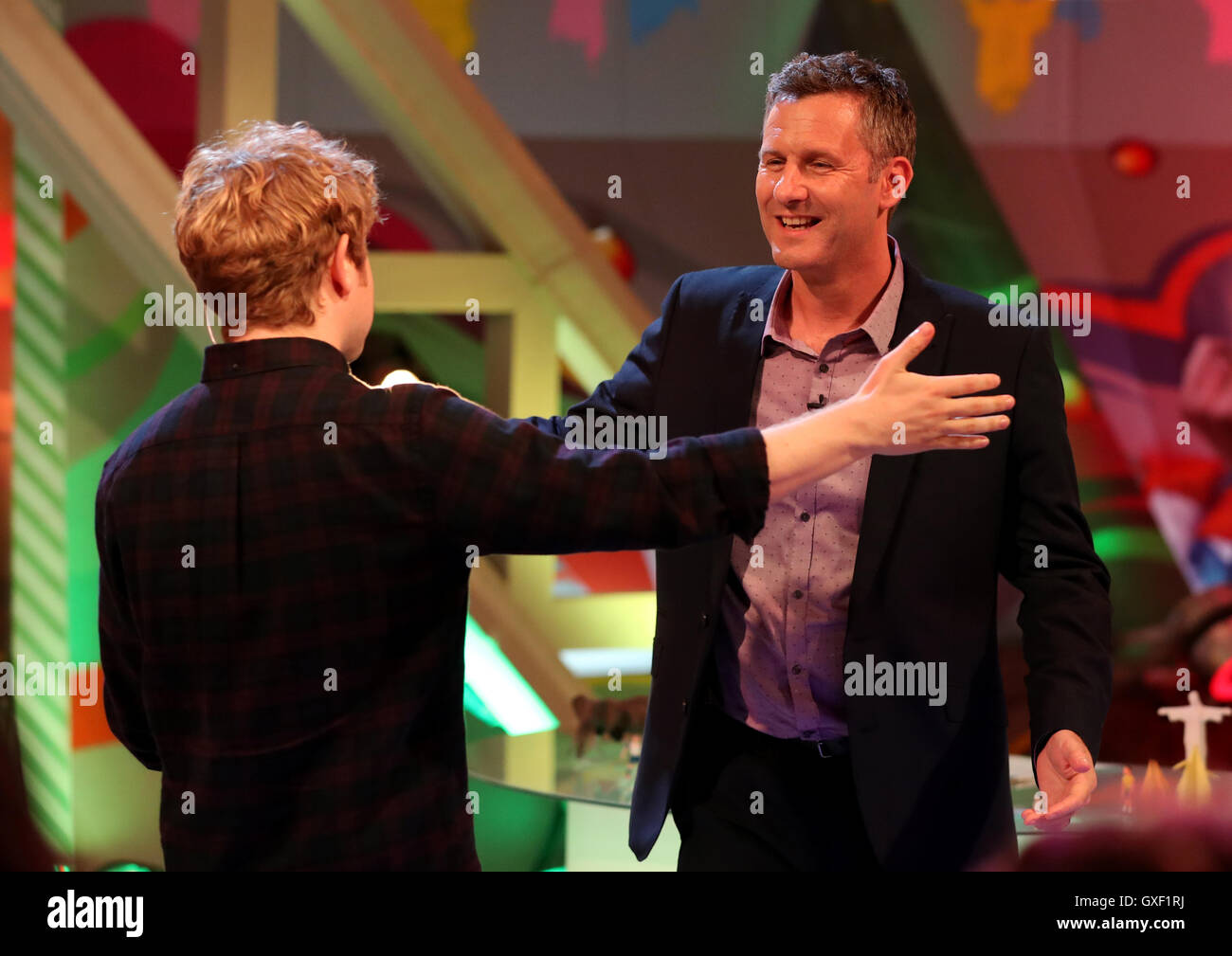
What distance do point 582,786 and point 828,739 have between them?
1334 mm

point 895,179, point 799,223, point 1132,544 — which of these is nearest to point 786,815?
point 799,223

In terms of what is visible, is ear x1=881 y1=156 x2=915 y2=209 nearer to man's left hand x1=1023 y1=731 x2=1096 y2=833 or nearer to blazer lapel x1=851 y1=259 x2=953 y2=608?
blazer lapel x1=851 y1=259 x2=953 y2=608

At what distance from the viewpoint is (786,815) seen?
2.10m

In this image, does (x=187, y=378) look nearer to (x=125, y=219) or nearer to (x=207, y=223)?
(x=125, y=219)

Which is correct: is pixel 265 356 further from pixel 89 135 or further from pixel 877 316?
pixel 89 135

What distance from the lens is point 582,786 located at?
130 inches

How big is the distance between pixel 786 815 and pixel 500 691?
1.94m

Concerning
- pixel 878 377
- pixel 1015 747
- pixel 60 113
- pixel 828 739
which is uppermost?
pixel 60 113

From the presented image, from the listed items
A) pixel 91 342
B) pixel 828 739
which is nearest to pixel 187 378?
pixel 91 342

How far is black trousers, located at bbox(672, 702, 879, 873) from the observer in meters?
2.09

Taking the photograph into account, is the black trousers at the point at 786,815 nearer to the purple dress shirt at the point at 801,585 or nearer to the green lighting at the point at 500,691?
the purple dress shirt at the point at 801,585

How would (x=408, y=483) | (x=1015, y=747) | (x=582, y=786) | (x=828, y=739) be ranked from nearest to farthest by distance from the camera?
(x=408, y=483) < (x=828, y=739) < (x=582, y=786) < (x=1015, y=747)

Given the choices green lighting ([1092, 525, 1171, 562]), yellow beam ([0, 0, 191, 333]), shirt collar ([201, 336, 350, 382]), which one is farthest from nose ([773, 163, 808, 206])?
green lighting ([1092, 525, 1171, 562])

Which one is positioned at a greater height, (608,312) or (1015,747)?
(608,312)
